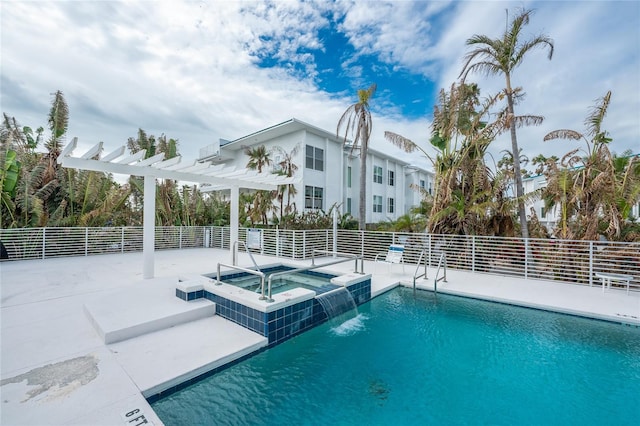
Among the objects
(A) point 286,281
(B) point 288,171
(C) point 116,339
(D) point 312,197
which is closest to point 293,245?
(A) point 286,281

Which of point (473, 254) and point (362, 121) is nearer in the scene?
point (473, 254)

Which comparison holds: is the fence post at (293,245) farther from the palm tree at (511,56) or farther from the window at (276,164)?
the palm tree at (511,56)

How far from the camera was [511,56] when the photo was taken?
906cm

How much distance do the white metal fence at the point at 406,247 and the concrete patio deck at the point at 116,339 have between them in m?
0.72

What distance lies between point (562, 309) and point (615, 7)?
8.31 metres

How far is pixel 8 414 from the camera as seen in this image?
2.63 metres

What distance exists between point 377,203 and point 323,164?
278 inches

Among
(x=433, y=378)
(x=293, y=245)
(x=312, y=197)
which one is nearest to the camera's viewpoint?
(x=433, y=378)

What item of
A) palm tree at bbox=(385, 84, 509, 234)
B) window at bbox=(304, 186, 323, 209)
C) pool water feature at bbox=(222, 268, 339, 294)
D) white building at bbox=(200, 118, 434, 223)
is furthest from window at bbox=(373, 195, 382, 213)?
pool water feature at bbox=(222, 268, 339, 294)

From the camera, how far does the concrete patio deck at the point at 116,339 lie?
282cm

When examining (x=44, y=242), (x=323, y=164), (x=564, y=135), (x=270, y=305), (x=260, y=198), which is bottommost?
(x=270, y=305)

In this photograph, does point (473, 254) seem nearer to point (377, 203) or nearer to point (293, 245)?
point (293, 245)

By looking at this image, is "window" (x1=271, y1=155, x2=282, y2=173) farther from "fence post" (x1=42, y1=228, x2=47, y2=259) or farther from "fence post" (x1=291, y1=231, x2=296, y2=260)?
"fence post" (x1=42, y1=228, x2=47, y2=259)

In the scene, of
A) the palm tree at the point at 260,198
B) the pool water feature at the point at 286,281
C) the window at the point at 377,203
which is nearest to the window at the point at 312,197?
the palm tree at the point at 260,198
